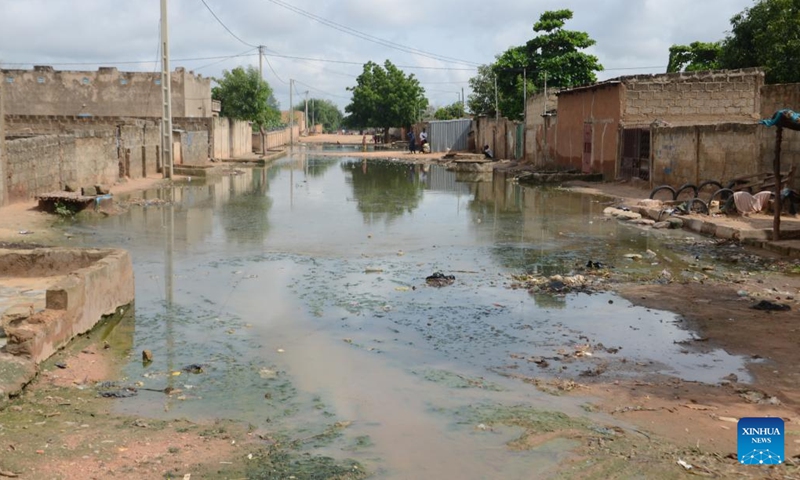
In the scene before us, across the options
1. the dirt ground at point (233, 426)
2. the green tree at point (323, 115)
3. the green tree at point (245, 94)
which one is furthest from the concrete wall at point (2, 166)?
the green tree at point (323, 115)

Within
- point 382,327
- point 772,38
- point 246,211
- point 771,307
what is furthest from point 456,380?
point 772,38

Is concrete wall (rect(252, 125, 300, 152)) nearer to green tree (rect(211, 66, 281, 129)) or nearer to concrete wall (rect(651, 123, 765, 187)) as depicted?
green tree (rect(211, 66, 281, 129))

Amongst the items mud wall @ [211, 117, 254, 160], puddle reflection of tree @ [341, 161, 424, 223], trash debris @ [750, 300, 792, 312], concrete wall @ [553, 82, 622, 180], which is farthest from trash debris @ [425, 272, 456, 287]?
mud wall @ [211, 117, 254, 160]

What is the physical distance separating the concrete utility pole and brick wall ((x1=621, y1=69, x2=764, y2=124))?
1606cm

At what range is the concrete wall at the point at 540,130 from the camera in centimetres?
3612

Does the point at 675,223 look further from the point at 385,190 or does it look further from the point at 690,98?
the point at 690,98

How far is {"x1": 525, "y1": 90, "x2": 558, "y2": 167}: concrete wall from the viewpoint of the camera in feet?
119

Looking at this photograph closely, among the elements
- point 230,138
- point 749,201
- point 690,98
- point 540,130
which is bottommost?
point 749,201

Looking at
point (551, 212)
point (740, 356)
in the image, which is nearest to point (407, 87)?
point (551, 212)

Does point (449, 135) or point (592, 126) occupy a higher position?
Answer: point (449, 135)

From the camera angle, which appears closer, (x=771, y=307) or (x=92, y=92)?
(x=771, y=307)

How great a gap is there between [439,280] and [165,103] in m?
20.4

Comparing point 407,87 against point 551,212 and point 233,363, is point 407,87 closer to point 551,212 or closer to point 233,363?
point 551,212

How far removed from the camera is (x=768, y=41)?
33.6 m
